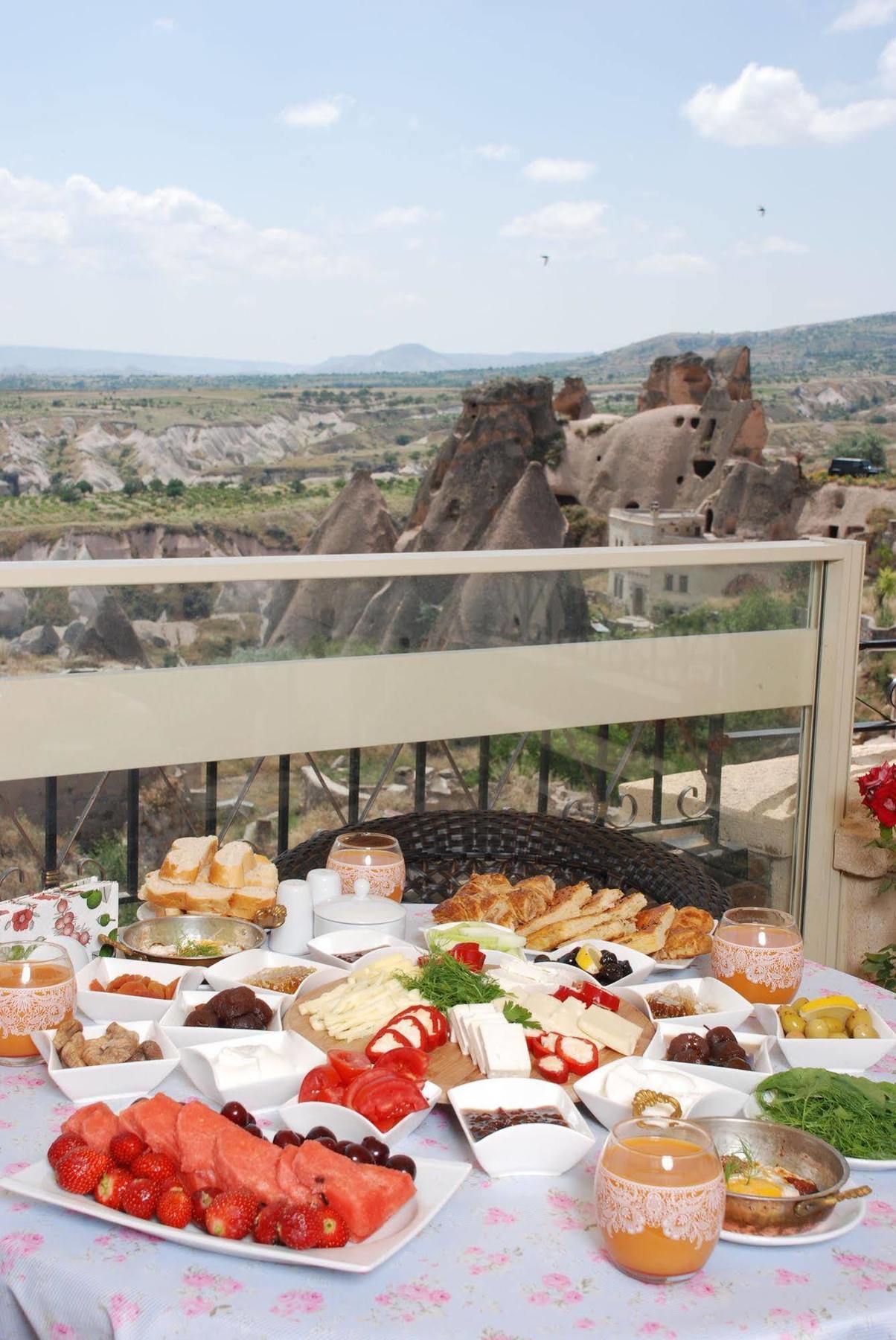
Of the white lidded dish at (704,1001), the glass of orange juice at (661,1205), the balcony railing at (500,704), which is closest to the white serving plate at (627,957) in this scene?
the white lidded dish at (704,1001)

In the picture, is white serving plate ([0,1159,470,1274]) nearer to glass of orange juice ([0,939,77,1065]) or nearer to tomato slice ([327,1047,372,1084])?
tomato slice ([327,1047,372,1084])

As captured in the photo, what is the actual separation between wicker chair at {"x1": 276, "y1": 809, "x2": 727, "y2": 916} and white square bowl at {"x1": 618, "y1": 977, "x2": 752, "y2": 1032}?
→ 0.53 m

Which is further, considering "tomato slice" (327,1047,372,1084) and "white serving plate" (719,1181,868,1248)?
"tomato slice" (327,1047,372,1084)

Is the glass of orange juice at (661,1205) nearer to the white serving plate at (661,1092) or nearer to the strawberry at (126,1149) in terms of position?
the white serving plate at (661,1092)

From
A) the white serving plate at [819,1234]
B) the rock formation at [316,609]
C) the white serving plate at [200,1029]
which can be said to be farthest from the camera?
the rock formation at [316,609]

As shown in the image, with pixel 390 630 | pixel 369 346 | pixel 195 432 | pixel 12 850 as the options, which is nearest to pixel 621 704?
pixel 390 630

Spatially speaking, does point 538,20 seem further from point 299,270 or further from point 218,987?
point 218,987

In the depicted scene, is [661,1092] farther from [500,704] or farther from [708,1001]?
[500,704]

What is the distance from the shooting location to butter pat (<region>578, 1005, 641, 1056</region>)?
58.5 inches

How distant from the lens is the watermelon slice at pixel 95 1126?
120 centimetres

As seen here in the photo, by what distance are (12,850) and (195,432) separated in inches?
1667

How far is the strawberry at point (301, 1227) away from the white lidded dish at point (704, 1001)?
1.96ft

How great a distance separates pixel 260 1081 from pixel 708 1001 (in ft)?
2.06

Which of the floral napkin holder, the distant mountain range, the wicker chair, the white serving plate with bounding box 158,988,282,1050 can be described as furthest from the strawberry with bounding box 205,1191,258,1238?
the distant mountain range
